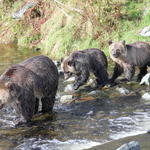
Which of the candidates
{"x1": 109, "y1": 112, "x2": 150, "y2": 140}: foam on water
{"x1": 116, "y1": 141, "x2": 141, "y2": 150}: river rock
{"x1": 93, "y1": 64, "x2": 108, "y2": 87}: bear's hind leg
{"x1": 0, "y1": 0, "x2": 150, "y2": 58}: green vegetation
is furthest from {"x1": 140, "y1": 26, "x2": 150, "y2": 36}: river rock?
{"x1": 116, "y1": 141, "x2": 141, "y2": 150}: river rock

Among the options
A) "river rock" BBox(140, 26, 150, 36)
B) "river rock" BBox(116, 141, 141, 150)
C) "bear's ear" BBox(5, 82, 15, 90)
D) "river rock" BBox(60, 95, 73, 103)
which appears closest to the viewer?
"river rock" BBox(116, 141, 141, 150)

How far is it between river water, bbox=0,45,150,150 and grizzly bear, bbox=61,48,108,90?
589 mm

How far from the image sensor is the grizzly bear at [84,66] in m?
9.44

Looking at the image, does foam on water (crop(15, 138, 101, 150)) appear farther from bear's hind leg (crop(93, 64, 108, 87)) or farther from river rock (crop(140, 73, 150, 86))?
bear's hind leg (crop(93, 64, 108, 87))

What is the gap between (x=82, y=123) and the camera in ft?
23.1

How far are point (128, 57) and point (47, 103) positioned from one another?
3003 mm

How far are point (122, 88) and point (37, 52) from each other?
6599mm

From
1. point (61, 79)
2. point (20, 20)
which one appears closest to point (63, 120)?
point (61, 79)

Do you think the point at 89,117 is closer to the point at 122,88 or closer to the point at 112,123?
the point at 112,123

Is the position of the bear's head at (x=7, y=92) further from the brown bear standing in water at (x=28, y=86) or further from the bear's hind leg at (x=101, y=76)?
the bear's hind leg at (x=101, y=76)

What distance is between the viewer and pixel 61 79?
10.5 meters

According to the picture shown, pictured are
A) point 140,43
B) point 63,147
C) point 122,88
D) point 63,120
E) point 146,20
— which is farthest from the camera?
point 146,20

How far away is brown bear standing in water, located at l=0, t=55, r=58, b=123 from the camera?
6.60 m

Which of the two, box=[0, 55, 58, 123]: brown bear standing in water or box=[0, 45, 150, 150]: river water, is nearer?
box=[0, 45, 150, 150]: river water
